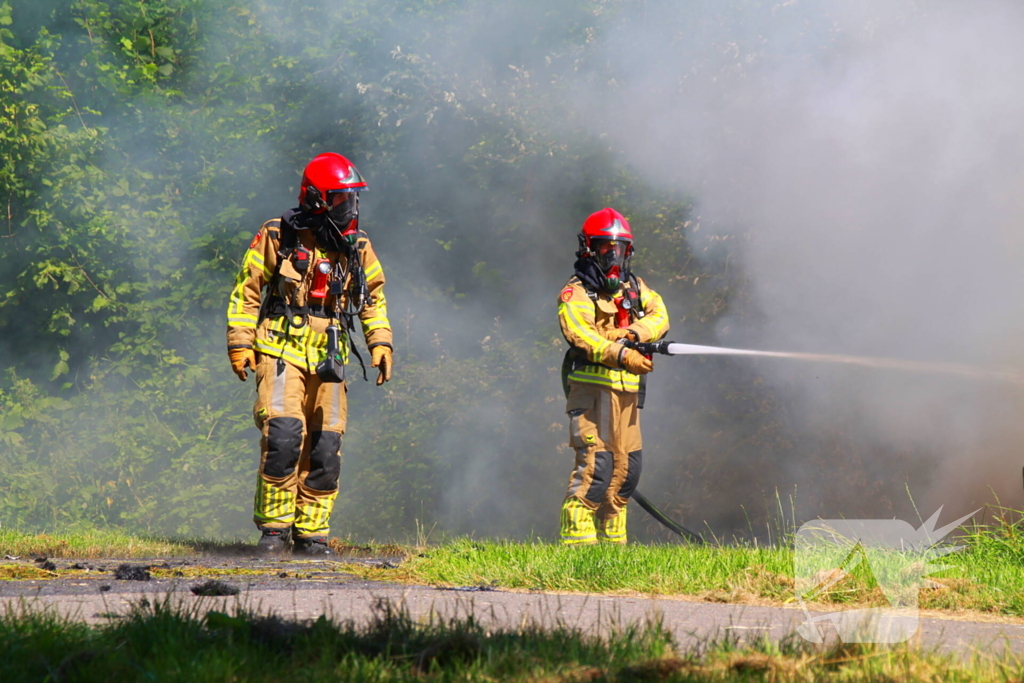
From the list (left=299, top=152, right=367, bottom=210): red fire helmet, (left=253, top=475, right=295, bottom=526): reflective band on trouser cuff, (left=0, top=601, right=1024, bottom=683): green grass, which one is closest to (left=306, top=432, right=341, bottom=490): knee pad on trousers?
(left=253, top=475, right=295, bottom=526): reflective band on trouser cuff

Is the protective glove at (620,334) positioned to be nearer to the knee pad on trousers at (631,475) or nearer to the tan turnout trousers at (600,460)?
the tan turnout trousers at (600,460)

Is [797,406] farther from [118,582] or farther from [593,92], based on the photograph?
[118,582]

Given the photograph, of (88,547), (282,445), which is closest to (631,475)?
(282,445)

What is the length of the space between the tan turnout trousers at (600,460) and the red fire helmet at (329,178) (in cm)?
162

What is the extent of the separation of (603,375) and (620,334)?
256mm

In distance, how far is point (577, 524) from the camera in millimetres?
5707

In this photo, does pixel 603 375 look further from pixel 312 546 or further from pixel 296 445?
pixel 312 546

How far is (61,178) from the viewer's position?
9.91 meters

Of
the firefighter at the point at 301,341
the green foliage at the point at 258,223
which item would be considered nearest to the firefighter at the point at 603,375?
the firefighter at the point at 301,341

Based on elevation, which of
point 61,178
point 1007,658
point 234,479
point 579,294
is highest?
point 61,178

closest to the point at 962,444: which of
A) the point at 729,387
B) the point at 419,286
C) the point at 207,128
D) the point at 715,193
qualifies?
the point at 729,387

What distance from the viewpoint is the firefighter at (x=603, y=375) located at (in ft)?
18.9

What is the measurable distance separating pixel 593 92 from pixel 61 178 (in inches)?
195

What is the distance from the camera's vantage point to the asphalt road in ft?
9.34
